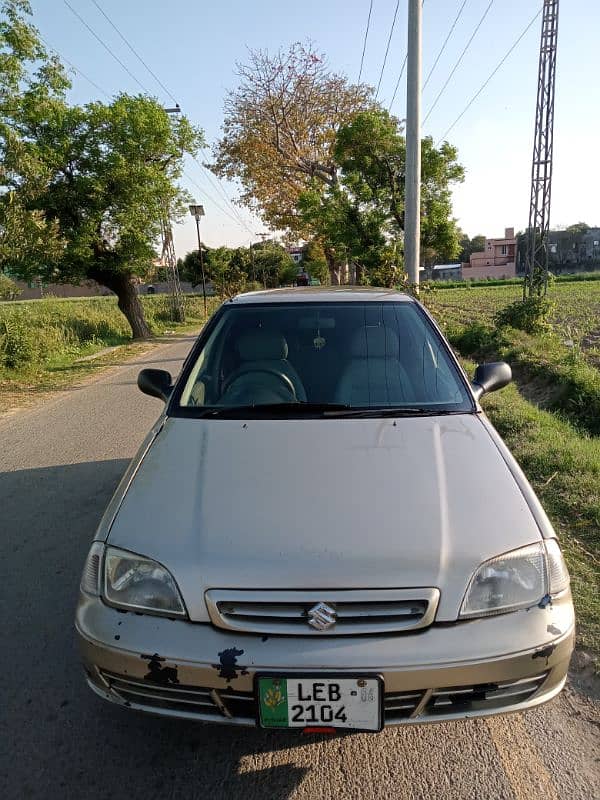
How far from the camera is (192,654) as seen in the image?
5.96ft

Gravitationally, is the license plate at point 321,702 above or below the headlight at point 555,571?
below

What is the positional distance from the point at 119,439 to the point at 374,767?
16.0ft

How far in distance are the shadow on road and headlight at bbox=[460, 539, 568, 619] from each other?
89 centimetres

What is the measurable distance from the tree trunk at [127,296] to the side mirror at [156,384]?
13.9 m

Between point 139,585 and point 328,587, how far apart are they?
0.65 meters

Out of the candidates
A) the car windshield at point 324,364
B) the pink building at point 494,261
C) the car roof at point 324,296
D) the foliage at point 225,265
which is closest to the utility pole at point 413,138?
the car roof at point 324,296

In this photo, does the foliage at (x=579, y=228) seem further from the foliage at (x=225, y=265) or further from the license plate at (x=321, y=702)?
the license plate at (x=321, y=702)

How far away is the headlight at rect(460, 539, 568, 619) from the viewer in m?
1.89

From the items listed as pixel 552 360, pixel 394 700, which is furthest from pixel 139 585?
pixel 552 360

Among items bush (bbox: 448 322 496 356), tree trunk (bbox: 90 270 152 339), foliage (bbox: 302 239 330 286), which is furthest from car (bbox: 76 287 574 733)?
foliage (bbox: 302 239 330 286)

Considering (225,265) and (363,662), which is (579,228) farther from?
(363,662)

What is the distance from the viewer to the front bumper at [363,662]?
5.81ft

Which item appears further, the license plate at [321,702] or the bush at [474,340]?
the bush at [474,340]

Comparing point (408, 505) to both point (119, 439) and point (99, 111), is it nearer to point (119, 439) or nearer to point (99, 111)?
point (119, 439)
